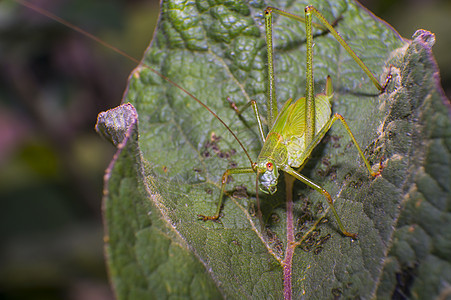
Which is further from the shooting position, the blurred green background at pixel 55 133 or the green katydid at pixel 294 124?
the blurred green background at pixel 55 133

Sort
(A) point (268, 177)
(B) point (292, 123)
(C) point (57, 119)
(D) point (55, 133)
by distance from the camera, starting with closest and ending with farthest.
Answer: (A) point (268, 177) → (B) point (292, 123) → (D) point (55, 133) → (C) point (57, 119)

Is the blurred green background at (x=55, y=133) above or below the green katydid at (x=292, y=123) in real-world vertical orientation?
below

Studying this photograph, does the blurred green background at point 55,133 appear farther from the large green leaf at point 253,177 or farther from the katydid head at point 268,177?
the katydid head at point 268,177

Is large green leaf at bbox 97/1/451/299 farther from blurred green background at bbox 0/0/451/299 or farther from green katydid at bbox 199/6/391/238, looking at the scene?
blurred green background at bbox 0/0/451/299

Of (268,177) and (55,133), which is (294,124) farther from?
(55,133)

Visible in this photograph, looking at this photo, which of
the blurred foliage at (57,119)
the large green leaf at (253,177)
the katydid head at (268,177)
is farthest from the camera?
the blurred foliage at (57,119)

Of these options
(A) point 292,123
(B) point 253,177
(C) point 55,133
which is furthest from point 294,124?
(C) point 55,133

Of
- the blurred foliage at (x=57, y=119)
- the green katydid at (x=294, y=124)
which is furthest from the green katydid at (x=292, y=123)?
the blurred foliage at (x=57, y=119)
